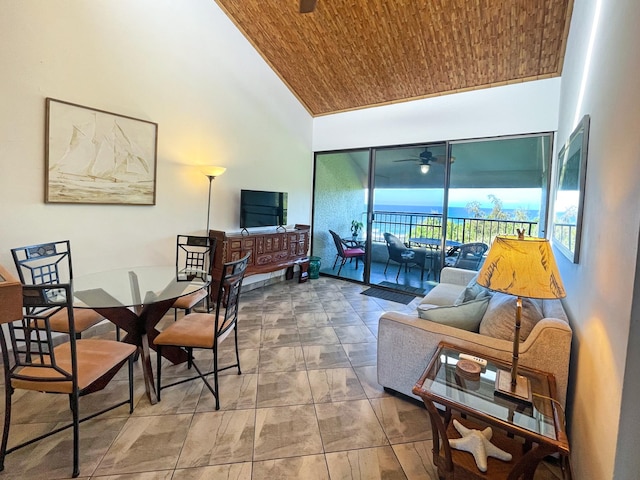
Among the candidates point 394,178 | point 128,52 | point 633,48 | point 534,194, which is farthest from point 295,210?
point 633,48

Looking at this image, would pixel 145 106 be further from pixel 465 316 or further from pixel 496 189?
pixel 496 189

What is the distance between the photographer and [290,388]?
236 cm

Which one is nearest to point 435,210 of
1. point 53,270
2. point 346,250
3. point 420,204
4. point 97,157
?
point 420,204

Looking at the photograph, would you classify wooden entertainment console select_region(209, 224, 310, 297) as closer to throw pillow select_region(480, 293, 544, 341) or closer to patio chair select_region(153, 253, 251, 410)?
patio chair select_region(153, 253, 251, 410)

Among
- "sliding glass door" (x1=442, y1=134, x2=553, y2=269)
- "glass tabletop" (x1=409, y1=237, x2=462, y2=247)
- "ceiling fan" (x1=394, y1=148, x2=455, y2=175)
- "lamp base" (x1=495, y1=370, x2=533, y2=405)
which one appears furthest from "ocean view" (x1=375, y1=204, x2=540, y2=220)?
"lamp base" (x1=495, y1=370, x2=533, y2=405)

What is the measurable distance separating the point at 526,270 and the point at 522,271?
0.02 metres

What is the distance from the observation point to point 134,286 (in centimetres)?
245

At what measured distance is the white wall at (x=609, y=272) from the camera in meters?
1.06

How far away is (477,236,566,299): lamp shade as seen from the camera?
1.40 meters

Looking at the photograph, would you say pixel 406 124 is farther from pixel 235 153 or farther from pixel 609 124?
pixel 609 124

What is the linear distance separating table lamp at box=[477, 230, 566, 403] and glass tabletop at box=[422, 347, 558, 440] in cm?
6

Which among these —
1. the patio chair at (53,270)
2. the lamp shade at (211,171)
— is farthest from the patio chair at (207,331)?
the lamp shade at (211,171)

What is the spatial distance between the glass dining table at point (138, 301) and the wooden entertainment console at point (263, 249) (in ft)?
4.00

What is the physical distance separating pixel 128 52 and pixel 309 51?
220 centimetres
